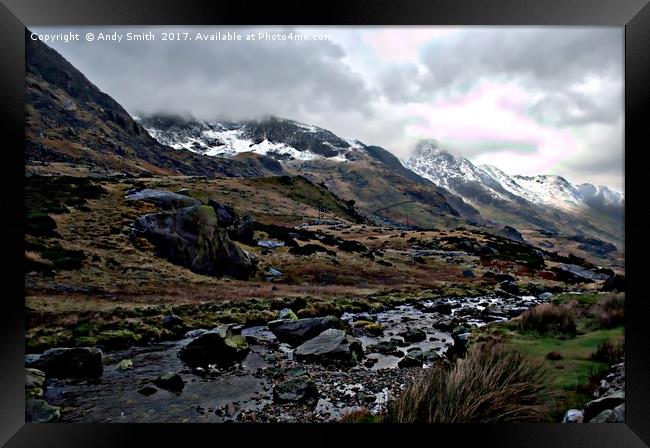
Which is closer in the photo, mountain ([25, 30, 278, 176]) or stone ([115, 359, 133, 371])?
stone ([115, 359, 133, 371])

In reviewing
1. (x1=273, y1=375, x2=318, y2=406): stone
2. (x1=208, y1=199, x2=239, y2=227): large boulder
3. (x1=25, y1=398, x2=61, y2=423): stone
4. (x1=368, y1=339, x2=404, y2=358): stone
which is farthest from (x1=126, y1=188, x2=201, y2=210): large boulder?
(x1=273, y1=375, x2=318, y2=406): stone

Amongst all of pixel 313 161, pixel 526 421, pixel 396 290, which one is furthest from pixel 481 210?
pixel 526 421

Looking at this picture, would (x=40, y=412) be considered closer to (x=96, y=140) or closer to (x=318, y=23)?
(x=318, y=23)

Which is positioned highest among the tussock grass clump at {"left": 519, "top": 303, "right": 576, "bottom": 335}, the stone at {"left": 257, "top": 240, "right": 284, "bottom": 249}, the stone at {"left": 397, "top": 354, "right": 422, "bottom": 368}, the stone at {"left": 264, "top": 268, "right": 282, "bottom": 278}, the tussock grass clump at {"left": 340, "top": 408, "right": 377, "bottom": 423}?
the stone at {"left": 257, "top": 240, "right": 284, "bottom": 249}

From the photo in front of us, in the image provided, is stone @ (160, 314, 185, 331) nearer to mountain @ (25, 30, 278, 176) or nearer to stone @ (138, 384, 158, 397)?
stone @ (138, 384, 158, 397)

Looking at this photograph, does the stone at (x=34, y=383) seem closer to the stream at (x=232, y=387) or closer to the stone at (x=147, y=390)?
the stream at (x=232, y=387)

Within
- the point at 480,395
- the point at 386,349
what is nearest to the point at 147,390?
the point at 386,349

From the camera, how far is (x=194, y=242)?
48.3 feet

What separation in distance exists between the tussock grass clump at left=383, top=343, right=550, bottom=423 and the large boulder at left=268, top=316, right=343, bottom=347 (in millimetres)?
3582

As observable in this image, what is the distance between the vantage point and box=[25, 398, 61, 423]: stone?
5.91 m

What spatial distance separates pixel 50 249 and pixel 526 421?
12.5 meters

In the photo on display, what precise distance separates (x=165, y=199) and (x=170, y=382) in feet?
44.1

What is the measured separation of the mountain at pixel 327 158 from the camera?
383 feet

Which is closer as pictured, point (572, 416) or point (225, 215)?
point (572, 416)
